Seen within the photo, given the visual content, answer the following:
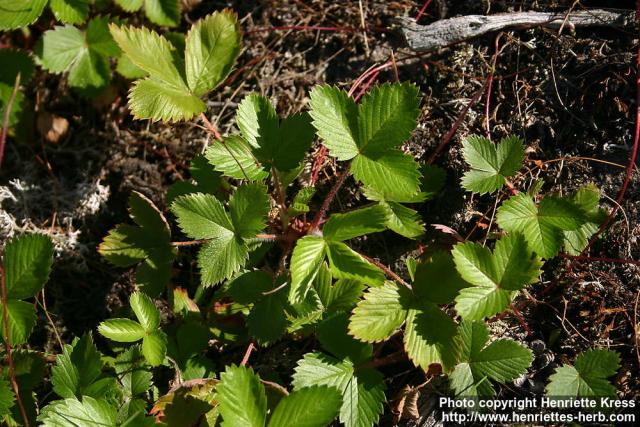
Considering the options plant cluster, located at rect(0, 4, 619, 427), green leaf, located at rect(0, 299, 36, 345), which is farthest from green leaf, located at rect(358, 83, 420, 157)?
green leaf, located at rect(0, 299, 36, 345)

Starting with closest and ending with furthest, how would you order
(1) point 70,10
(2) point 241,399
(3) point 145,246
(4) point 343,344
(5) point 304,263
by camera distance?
(2) point 241,399
(5) point 304,263
(4) point 343,344
(3) point 145,246
(1) point 70,10

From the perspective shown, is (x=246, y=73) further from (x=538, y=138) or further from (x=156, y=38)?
(x=538, y=138)

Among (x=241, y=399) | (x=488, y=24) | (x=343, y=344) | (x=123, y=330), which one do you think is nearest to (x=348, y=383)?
(x=343, y=344)

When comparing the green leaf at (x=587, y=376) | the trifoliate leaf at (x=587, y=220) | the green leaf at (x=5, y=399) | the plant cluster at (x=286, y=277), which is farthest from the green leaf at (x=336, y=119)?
the green leaf at (x=5, y=399)

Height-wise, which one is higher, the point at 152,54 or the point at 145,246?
the point at 152,54

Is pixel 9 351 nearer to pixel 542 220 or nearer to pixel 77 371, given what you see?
pixel 77 371

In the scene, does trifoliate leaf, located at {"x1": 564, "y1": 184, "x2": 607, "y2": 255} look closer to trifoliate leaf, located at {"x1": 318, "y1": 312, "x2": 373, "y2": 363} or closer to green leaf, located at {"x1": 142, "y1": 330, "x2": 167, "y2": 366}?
trifoliate leaf, located at {"x1": 318, "y1": 312, "x2": 373, "y2": 363}

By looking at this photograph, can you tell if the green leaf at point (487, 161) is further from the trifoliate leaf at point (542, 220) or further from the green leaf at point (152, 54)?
the green leaf at point (152, 54)
